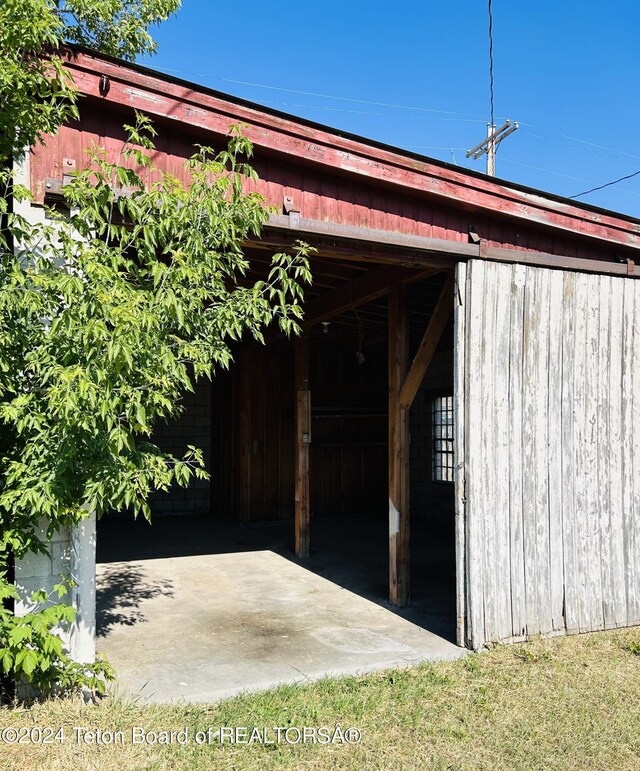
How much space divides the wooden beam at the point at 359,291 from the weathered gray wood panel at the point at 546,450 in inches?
31.3

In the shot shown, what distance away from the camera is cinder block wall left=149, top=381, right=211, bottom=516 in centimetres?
1130

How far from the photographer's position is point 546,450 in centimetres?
473

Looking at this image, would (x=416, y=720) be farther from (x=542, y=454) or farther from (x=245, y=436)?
(x=245, y=436)

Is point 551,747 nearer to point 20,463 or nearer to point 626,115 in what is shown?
point 20,463

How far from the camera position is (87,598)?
3.50 meters

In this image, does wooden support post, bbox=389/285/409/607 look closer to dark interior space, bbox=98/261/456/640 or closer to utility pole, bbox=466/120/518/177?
dark interior space, bbox=98/261/456/640

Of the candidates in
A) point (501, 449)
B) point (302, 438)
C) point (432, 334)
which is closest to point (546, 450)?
point (501, 449)

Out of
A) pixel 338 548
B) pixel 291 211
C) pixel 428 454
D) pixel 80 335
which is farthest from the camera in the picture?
pixel 428 454

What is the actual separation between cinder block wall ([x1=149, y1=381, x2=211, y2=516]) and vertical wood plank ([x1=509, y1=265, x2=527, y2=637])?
7599mm

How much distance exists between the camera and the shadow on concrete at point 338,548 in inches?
230

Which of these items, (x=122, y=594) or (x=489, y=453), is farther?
(x=122, y=594)

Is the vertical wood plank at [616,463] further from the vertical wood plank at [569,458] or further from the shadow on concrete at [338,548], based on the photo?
the shadow on concrete at [338,548]

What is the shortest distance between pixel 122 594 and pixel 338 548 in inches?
125

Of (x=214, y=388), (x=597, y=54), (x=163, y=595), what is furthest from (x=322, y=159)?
(x=597, y=54)
